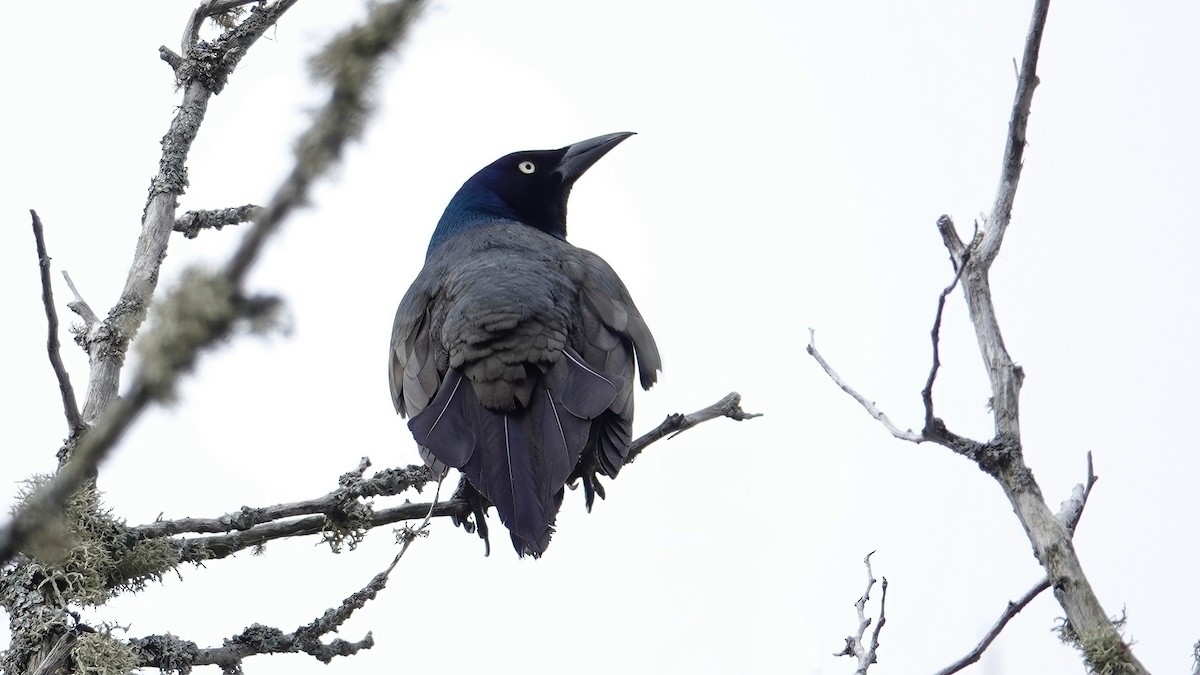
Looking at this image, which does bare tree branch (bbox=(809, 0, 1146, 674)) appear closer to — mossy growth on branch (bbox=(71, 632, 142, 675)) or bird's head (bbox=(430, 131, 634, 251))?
mossy growth on branch (bbox=(71, 632, 142, 675))

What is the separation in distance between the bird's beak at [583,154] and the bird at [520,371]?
110 centimetres

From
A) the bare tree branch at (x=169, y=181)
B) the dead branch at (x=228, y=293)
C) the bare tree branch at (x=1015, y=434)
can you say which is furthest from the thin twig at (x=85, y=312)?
the dead branch at (x=228, y=293)

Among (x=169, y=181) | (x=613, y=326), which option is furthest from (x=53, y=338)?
(x=613, y=326)

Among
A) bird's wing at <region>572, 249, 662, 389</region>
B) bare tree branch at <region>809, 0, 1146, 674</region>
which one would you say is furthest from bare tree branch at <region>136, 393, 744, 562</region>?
bare tree branch at <region>809, 0, 1146, 674</region>

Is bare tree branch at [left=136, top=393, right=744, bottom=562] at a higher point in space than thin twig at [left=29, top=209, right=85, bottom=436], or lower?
higher

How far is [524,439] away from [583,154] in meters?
2.88

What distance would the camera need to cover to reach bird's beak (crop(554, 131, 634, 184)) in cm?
649

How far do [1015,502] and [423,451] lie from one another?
6.45 feet

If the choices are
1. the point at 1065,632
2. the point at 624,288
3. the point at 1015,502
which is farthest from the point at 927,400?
the point at 624,288

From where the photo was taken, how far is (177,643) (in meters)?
3.21

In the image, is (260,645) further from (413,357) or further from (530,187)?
(530,187)

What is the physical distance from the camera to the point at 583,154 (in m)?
6.50

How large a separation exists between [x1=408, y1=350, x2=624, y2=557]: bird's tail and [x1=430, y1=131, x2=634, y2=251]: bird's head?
2.12 metres

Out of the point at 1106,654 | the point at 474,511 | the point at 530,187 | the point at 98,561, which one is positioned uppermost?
the point at 530,187
